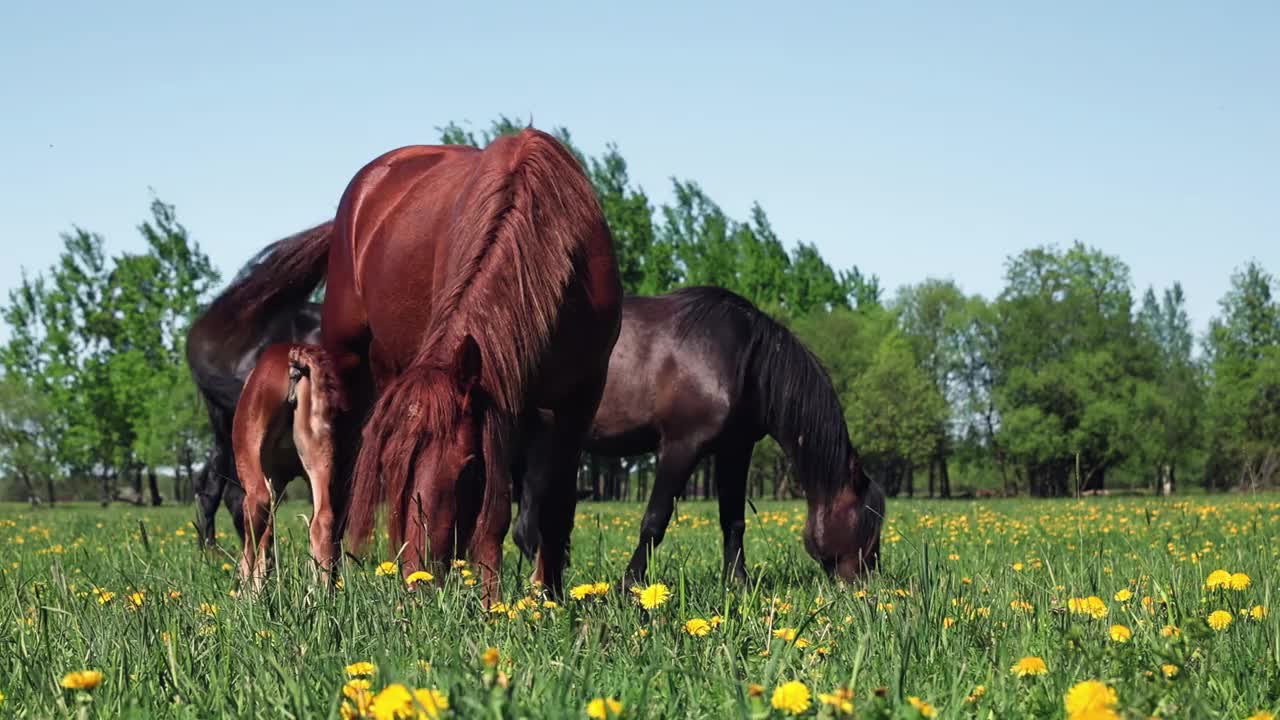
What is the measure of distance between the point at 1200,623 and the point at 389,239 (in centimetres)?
432

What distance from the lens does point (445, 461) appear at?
3.59 m

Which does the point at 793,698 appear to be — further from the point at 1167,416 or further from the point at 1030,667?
the point at 1167,416

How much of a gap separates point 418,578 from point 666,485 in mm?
4086

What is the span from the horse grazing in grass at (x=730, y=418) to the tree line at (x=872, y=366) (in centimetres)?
3697

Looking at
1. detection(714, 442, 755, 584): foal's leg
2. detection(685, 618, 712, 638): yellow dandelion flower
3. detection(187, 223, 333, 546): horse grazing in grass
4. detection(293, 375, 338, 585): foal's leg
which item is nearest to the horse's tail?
detection(685, 618, 712, 638): yellow dandelion flower

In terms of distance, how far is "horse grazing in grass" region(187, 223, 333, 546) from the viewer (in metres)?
8.11

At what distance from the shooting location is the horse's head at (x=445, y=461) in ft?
11.6

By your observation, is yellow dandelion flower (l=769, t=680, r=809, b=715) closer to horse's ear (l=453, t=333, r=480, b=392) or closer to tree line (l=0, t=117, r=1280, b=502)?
horse's ear (l=453, t=333, r=480, b=392)

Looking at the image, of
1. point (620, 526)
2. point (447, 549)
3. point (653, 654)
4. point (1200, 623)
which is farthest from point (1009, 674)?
point (620, 526)

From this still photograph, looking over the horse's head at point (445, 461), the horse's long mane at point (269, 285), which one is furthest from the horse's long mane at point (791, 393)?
the horse's head at point (445, 461)

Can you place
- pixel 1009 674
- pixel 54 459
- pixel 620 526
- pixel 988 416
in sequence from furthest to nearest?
pixel 988 416 < pixel 54 459 < pixel 620 526 < pixel 1009 674

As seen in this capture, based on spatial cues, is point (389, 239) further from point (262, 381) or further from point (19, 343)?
point (19, 343)

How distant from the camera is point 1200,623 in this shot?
8.63 ft

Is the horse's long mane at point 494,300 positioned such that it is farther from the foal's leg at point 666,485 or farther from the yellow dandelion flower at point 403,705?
the foal's leg at point 666,485
